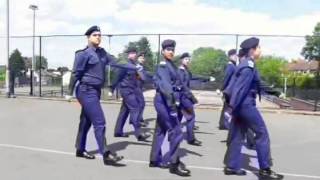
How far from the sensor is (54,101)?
63.7 ft

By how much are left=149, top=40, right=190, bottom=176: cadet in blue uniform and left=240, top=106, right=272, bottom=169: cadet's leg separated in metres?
0.92

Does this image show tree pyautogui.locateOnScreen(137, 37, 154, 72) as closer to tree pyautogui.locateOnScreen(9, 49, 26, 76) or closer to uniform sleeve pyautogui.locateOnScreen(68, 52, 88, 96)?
tree pyautogui.locateOnScreen(9, 49, 26, 76)

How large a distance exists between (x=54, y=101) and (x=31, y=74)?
455cm

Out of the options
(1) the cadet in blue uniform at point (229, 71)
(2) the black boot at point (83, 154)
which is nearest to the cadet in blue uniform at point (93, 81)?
(2) the black boot at point (83, 154)

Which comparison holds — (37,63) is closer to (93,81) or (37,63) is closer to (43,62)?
(43,62)

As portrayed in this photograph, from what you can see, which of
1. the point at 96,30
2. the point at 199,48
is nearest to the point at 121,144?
the point at 96,30

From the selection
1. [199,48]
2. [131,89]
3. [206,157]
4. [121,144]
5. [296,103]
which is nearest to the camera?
[206,157]

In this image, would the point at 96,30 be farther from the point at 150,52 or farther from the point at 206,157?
the point at 150,52

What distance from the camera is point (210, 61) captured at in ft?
70.6

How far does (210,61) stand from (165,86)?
47.3 ft

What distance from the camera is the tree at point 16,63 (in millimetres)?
24191

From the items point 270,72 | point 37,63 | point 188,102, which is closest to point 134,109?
point 188,102

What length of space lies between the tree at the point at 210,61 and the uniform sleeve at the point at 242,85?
12.2 meters

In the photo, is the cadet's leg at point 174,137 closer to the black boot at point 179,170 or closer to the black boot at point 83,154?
the black boot at point 179,170
